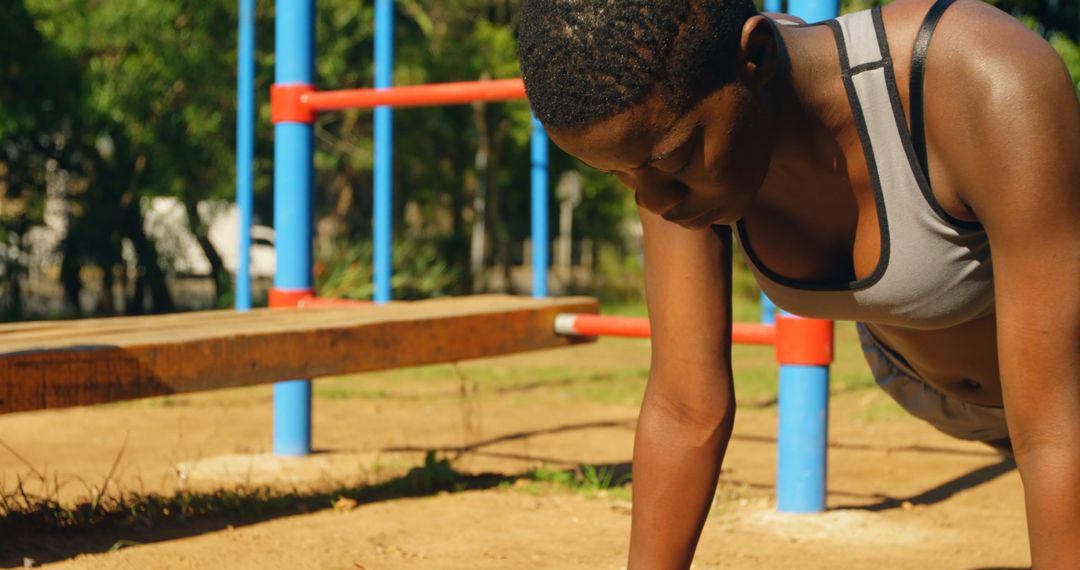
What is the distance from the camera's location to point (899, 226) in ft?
4.68

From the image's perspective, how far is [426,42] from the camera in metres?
15.0

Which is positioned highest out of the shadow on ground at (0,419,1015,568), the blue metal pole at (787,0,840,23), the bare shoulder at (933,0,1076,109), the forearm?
the blue metal pole at (787,0,840,23)

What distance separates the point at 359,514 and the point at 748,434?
224cm

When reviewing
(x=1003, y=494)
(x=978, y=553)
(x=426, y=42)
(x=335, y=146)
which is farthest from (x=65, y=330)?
(x=426, y=42)

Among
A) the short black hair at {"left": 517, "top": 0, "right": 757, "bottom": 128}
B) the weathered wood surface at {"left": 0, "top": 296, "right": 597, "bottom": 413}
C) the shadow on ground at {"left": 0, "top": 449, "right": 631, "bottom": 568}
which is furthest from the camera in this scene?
the shadow on ground at {"left": 0, "top": 449, "right": 631, "bottom": 568}

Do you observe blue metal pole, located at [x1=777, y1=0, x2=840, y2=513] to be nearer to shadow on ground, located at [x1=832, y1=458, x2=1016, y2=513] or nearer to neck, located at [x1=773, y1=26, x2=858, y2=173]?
shadow on ground, located at [x1=832, y1=458, x2=1016, y2=513]

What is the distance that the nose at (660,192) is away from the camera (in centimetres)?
132

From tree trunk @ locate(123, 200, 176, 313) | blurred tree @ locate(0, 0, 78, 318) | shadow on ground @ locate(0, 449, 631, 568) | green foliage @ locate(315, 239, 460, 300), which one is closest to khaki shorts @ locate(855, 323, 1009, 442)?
shadow on ground @ locate(0, 449, 631, 568)

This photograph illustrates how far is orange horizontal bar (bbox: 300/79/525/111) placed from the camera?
3322 mm

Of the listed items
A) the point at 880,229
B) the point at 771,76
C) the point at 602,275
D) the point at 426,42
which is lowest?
the point at 602,275

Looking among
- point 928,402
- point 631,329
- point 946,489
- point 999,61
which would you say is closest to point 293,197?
point 631,329

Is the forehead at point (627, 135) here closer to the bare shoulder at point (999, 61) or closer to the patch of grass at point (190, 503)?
the bare shoulder at point (999, 61)

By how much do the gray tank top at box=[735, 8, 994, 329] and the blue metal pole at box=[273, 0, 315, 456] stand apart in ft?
9.24

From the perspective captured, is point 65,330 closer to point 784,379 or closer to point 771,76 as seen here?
point 784,379
